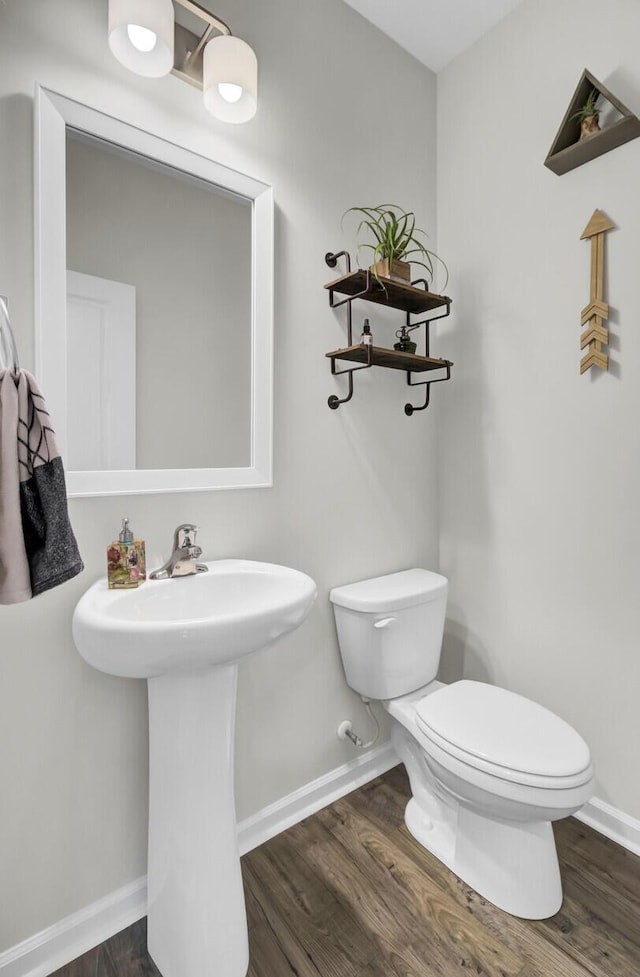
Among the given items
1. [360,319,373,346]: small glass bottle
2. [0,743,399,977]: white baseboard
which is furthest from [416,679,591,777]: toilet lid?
[360,319,373,346]: small glass bottle

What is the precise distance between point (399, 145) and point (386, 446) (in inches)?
43.5

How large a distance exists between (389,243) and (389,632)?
3.99ft

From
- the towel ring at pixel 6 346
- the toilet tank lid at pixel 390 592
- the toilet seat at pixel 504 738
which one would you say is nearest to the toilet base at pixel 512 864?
the toilet seat at pixel 504 738

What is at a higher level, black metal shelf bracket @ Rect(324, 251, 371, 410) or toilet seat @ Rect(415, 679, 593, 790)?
black metal shelf bracket @ Rect(324, 251, 371, 410)

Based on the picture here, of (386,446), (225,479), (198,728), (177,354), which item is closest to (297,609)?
(198,728)

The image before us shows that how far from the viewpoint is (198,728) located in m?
1.07

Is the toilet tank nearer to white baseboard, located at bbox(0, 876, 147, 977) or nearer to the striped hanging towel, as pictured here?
white baseboard, located at bbox(0, 876, 147, 977)

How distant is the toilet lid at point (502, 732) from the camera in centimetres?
117

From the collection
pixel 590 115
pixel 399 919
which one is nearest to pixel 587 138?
pixel 590 115

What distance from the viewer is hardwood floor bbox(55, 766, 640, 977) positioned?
1.13m

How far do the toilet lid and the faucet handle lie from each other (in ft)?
2.58

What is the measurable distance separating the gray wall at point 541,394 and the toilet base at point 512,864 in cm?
41

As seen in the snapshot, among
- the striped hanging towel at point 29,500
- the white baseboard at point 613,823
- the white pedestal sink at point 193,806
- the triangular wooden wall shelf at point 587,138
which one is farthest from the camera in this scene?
the white baseboard at point 613,823

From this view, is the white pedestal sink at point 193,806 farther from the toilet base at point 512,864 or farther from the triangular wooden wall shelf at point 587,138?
the triangular wooden wall shelf at point 587,138
